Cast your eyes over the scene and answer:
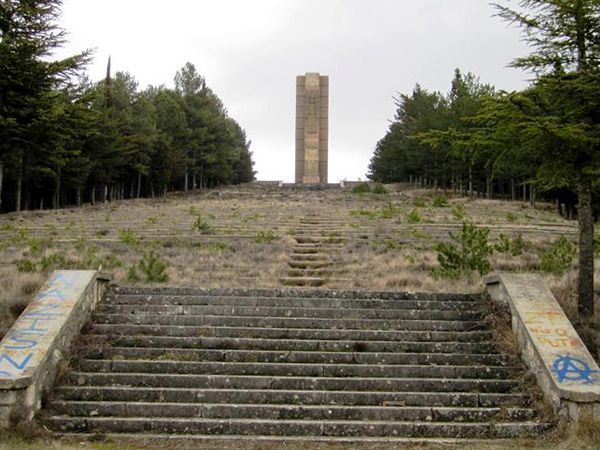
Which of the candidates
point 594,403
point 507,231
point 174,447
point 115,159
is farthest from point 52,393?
point 115,159

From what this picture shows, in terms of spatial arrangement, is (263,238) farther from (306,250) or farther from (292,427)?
(292,427)

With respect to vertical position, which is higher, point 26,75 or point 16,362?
point 26,75

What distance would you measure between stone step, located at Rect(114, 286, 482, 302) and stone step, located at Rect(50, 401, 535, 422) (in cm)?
323

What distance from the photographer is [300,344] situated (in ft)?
29.1

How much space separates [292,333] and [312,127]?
5130 cm

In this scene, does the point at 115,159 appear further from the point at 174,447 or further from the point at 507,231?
the point at 174,447

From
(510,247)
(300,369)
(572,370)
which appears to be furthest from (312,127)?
(572,370)

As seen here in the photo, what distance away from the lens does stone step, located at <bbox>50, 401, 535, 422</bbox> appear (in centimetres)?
732

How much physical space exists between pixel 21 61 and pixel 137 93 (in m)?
36.6

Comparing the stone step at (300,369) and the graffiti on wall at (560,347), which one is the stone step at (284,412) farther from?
the stone step at (300,369)

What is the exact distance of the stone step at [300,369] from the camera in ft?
27.0

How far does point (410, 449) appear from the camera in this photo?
21.6 ft

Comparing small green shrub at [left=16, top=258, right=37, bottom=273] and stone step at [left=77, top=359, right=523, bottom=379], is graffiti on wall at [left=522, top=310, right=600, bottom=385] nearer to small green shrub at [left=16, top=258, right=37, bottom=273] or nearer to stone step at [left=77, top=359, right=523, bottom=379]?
stone step at [left=77, top=359, right=523, bottom=379]

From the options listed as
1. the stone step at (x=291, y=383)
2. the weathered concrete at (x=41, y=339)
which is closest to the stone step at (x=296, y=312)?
the weathered concrete at (x=41, y=339)
